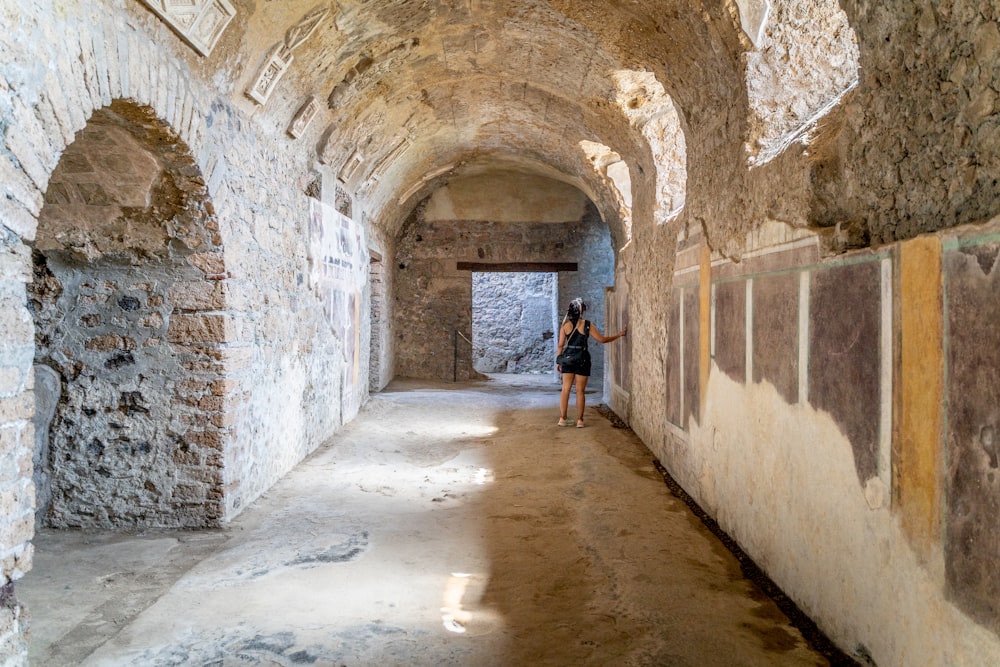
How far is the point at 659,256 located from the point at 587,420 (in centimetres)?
273

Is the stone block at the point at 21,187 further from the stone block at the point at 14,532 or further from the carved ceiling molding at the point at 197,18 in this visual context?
the carved ceiling molding at the point at 197,18

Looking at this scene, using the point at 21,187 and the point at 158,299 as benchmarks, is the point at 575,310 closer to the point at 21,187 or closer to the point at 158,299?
the point at 158,299

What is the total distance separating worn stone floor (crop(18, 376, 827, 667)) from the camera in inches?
101

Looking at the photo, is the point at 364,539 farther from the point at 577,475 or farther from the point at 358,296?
the point at 358,296

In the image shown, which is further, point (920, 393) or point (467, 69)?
point (467, 69)

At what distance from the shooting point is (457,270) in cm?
1241

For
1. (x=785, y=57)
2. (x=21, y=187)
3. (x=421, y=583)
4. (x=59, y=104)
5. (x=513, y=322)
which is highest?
(x=785, y=57)

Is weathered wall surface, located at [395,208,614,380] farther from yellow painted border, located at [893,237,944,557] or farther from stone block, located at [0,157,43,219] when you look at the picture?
yellow painted border, located at [893,237,944,557]

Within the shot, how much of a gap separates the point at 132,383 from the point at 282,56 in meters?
2.20

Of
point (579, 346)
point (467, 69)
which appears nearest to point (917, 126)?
point (467, 69)

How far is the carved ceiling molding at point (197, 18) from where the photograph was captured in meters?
3.19

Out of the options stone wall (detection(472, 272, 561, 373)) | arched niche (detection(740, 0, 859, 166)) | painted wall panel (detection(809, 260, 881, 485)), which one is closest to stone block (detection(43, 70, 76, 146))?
painted wall panel (detection(809, 260, 881, 485))

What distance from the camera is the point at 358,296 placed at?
8305 mm

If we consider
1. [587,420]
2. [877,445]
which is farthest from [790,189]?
[587,420]
